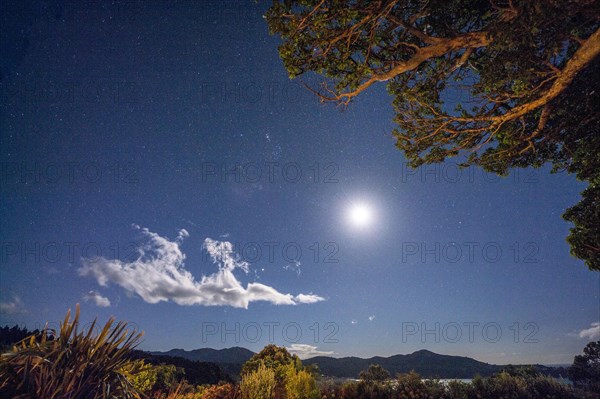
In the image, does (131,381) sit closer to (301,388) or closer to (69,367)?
(69,367)

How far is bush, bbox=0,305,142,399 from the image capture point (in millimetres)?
3543

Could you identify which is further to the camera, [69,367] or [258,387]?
[258,387]

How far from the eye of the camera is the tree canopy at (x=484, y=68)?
21.0 feet

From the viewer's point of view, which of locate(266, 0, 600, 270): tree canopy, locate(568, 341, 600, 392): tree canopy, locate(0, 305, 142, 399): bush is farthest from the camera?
locate(568, 341, 600, 392): tree canopy

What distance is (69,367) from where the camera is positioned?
395 centimetres

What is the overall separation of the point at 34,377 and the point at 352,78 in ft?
25.8

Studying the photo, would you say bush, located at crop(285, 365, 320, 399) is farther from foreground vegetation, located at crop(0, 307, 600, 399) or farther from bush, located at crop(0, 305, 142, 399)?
bush, located at crop(0, 305, 142, 399)

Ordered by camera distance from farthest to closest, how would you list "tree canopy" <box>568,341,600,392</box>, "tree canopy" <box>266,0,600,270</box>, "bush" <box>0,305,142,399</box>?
1. "tree canopy" <box>568,341,600,392</box>
2. "tree canopy" <box>266,0,600,270</box>
3. "bush" <box>0,305,142,399</box>

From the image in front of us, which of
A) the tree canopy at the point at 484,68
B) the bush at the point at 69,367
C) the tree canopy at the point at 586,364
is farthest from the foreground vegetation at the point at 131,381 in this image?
the tree canopy at the point at 586,364

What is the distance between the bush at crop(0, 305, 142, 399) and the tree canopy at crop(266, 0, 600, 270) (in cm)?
658

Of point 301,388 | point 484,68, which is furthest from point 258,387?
point 484,68

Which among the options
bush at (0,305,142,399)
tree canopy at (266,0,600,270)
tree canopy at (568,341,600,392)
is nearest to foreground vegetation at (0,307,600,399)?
bush at (0,305,142,399)

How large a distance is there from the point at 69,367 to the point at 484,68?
9.79 meters

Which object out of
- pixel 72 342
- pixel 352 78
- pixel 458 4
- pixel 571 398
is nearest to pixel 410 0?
pixel 458 4
